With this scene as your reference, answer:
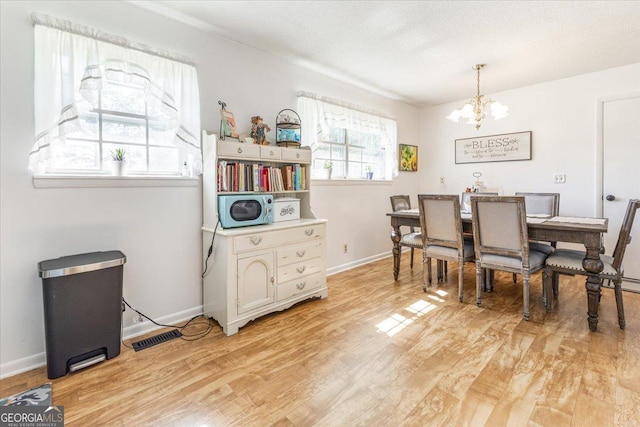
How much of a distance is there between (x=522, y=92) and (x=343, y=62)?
8.60 feet

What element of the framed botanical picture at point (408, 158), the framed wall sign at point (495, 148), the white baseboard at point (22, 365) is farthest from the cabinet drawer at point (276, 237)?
the framed wall sign at point (495, 148)

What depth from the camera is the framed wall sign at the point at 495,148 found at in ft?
13.9

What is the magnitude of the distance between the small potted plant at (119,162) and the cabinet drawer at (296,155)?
1.26m

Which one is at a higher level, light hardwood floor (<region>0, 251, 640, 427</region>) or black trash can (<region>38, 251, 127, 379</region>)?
black trash can (<region>38, 251, 127, 379</region>)

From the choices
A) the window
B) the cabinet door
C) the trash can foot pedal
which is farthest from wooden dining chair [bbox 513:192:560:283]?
the trash can foot pedal

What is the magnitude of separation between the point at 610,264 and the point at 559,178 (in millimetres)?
1971

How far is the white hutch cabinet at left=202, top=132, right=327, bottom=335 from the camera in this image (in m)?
2.34

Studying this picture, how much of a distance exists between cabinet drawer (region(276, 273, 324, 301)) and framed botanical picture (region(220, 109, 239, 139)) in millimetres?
1331

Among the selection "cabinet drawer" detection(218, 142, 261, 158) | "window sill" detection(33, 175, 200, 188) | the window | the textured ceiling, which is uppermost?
the textured ceiling

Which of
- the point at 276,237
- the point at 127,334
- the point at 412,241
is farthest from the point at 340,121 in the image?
the point at 127,334

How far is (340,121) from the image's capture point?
3.81m

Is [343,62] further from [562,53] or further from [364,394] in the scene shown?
[364,394]

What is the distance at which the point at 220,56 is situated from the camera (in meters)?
2.71

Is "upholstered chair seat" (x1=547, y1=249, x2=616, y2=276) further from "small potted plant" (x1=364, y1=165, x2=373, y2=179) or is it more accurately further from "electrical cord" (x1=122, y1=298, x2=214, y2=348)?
"electrical cord" (x1=122, y1=298, x2=214, y2=348)
